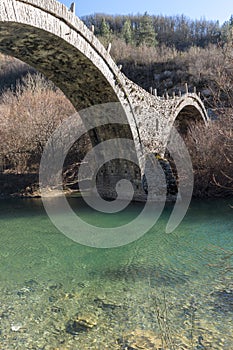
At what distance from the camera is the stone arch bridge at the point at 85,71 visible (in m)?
7.02

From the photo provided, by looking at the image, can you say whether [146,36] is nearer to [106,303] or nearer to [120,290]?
[120,290]

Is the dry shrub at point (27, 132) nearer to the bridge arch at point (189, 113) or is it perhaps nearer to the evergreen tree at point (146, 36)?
the bridge arch at point (189, 113)

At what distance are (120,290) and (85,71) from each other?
6.85 metres

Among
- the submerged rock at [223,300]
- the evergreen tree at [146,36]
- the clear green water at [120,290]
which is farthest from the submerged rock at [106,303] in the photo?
the evergreen tree at [146,36]

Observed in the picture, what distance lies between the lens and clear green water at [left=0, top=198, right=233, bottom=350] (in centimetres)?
411

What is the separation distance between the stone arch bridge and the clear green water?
454 cm

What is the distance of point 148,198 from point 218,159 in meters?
3.05

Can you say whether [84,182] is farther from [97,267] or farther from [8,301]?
[8,301]

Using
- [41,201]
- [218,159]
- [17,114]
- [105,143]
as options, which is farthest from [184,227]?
[17,114]

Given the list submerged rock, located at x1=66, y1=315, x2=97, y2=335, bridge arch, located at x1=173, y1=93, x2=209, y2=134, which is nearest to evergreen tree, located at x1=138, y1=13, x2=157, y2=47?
bridge arch, located at x1=173, y1=93, x2=209, y2=134

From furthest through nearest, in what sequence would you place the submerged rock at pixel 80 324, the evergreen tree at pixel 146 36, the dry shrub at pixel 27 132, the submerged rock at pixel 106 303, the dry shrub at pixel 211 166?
1. the evergreen tree at pixel 146 36
2. the dry shrub at pixel 27 132
3. the dry shrub at pixel 211 166
4. the submerged rock at pixel 106 303
5. the submerged rock at pixel 80 324

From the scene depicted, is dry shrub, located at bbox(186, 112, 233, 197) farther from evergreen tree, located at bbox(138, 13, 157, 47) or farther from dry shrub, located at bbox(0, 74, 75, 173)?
evergreen tree, located at bbox(138, 13, 157, 47)

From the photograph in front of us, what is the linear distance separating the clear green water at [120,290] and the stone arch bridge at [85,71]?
14.9 feet

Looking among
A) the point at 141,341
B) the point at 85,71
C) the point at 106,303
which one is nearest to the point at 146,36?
the point at 85,71
